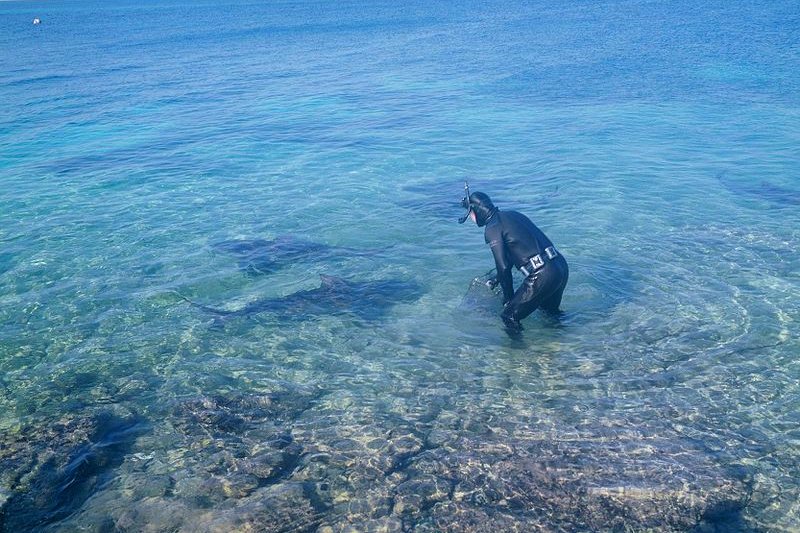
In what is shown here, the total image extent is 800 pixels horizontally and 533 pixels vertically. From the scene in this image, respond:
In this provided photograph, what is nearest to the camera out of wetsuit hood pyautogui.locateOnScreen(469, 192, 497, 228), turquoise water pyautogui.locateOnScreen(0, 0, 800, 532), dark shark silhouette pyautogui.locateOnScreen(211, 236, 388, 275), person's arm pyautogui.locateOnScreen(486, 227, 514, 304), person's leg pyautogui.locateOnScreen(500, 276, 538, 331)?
turquoise water pyautogui.locateOnScreen(0, 0, 800, 532)

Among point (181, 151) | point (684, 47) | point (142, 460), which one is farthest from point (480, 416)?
point (684, 47)

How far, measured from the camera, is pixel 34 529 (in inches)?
272

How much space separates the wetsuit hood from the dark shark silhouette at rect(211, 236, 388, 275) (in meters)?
4.84

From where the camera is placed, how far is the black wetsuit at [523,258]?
1023 centimetres

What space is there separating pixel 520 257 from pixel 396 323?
2652 mm

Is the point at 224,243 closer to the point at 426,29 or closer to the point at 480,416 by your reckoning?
the point at 480,416

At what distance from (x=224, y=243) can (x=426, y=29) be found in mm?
60522

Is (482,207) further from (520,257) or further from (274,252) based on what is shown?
(274,252)

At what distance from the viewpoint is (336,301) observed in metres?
12.5

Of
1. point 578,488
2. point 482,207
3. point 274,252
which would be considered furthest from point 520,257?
point 274,252

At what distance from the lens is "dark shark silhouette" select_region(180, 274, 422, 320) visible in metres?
12.1

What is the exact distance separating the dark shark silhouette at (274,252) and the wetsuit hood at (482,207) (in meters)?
4.84

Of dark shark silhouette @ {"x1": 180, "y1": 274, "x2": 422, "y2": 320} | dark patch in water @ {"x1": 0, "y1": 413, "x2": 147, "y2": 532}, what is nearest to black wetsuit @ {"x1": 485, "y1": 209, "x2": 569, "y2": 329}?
dark shark silhouette @ {"x1": 180, "y1": 274, "x2": 422, "y2": 320}

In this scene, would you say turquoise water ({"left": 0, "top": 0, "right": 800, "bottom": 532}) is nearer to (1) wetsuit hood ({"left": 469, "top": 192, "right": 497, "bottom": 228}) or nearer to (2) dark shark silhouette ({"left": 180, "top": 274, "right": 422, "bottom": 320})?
(2) dark shark silhouette ({"left": 180, "top": 274, "right": 422, "bottom": 320})
